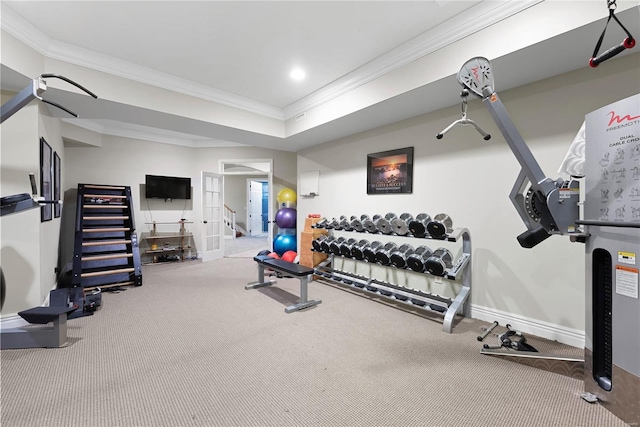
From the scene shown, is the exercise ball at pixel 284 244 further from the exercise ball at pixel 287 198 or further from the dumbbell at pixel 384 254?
the dumbbell at pixel 384 254

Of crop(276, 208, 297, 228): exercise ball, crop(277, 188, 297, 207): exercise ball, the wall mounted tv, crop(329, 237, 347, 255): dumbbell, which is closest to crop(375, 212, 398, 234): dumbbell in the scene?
crop(329, 237, 347, 255): dumbbell

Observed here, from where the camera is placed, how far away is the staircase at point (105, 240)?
4.16 m

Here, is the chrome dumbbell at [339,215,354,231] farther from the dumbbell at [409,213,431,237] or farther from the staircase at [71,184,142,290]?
the staircase at [71,184,142,290]

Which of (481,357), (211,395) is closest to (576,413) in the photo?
(481,357)

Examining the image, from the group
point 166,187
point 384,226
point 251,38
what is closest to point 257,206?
point 166,187

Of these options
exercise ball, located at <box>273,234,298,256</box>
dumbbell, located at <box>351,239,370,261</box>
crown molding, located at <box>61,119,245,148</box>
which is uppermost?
crown molding, located at <box>61,119,245,148</box>

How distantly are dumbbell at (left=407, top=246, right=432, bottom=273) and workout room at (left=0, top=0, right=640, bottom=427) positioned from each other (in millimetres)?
36

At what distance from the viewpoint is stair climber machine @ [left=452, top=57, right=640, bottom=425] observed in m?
1.51

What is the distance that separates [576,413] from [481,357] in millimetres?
650

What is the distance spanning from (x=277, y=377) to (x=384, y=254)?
197cm

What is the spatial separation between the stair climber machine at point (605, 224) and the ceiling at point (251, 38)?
2.73 ft

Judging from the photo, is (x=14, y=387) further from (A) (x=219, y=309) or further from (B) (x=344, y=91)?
(B) (x=344, y=91)

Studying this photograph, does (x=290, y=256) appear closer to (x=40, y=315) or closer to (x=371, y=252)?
(x=371, y=252)

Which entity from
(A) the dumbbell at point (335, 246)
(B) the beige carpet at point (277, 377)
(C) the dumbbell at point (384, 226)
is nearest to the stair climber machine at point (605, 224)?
(B) the beige carpet at point (277, 377)
